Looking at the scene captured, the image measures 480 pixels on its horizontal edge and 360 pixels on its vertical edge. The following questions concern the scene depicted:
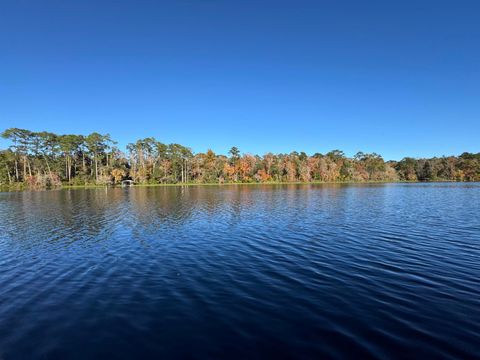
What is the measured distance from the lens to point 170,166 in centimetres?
13125

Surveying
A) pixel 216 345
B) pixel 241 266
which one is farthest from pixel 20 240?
pixel 216 345

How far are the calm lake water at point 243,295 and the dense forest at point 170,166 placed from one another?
99.0m

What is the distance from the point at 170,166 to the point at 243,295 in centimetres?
12599

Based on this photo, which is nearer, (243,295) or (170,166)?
(243,295)

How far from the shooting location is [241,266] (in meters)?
13.7

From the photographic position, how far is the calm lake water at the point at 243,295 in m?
7.18

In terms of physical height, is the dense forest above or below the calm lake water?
above

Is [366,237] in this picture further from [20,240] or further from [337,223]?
[20,240]

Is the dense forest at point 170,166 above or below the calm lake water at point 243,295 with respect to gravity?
above

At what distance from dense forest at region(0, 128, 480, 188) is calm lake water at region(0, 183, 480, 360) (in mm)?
99013

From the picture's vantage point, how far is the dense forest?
10820 centimetres

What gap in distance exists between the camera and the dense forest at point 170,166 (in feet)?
355

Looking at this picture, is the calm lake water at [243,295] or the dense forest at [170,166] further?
the dense forest at [170,166]

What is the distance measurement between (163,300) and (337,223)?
18.9 meters
